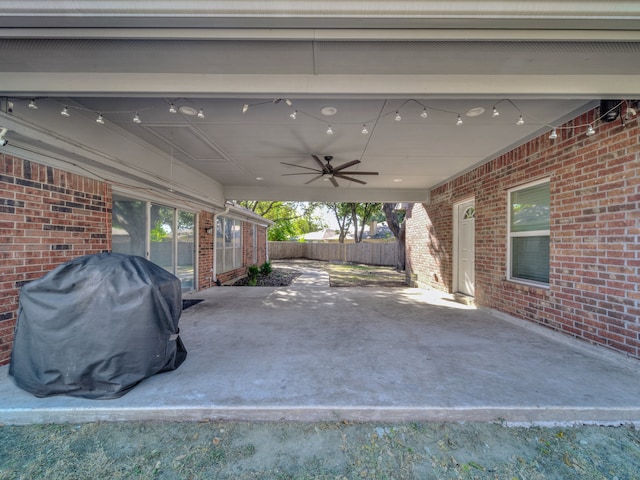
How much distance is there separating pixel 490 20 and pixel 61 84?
11.1 ft

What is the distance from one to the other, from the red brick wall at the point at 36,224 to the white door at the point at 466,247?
21.2 feet

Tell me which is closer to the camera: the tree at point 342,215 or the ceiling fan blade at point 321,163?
the ceiling fan blade at point 321,163

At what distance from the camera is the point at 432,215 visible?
7230 mm

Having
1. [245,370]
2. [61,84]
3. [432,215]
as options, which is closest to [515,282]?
[432,215]

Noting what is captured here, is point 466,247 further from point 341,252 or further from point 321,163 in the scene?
point 341,252

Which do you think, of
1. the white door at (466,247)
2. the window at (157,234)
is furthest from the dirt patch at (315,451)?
the white door at (466,247)

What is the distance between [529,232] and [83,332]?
5.41 m

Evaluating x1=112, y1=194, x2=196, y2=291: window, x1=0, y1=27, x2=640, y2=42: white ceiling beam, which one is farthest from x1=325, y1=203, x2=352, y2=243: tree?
x1=0, y1=27, x2=640, y2=42: white ceiling beam

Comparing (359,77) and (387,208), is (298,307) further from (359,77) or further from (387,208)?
(387,208)

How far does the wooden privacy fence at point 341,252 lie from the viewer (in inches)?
607

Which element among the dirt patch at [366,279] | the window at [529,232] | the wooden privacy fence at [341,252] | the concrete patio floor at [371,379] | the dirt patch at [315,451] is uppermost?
the window at [529,232]

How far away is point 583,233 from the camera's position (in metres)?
3.06

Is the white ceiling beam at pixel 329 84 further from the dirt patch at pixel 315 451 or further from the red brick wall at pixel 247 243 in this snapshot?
the red brick wall at pixel 247 243

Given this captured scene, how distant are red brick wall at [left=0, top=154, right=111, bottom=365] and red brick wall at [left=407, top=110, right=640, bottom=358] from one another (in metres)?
6.00
